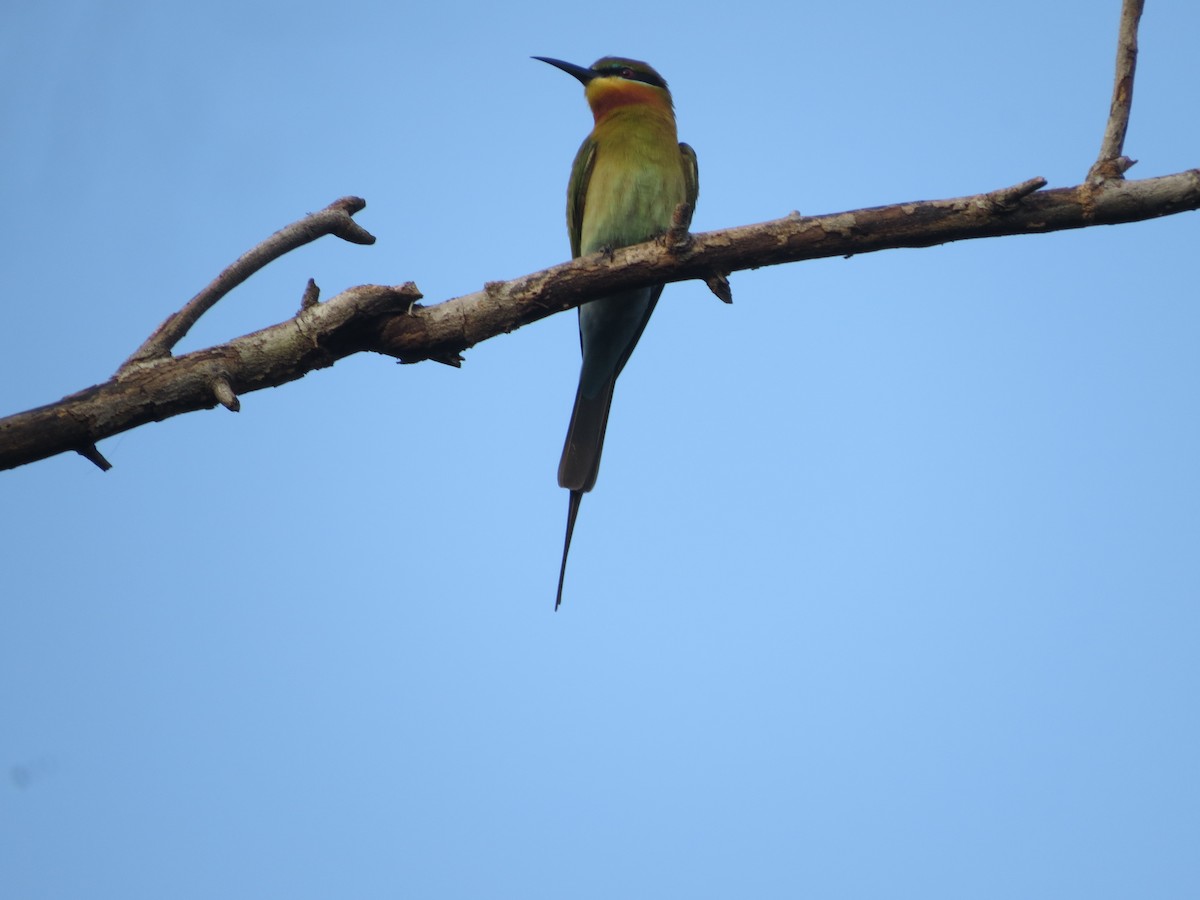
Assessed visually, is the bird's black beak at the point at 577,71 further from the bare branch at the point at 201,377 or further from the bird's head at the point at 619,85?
the bare branch at the point at 201,377

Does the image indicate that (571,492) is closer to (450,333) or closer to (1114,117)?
(450,333)

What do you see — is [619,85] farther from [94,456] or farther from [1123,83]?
[94,456]

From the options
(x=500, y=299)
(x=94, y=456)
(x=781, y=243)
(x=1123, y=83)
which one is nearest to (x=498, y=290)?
(x=500, y=299)

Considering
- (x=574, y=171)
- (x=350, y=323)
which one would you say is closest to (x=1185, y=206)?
(x=350, y=323)

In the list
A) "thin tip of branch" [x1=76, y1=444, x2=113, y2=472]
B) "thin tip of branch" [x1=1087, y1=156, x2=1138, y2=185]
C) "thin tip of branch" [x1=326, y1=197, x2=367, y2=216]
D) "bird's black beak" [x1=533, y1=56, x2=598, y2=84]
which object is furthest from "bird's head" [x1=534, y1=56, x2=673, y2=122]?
"thin tip of branch" [x1=76, y1=444, x2=113, y2=472]

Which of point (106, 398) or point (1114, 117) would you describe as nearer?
point (106, 398)

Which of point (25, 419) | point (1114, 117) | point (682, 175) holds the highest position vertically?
point (682, 175)

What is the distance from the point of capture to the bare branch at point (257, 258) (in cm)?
223

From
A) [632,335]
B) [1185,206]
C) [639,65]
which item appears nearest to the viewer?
[1185,206]

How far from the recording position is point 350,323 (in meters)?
2.30

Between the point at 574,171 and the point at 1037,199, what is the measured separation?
2.02 meters

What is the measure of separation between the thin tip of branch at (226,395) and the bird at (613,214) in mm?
1197

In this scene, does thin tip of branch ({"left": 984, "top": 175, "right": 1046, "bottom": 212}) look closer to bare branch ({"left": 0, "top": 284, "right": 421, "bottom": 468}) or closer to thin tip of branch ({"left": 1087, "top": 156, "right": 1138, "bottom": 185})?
thin tip of branch ({"left": 1087, "top": 156, "right": 1138, "bottom": 185})

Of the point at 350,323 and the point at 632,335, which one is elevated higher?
the point at 632,335
